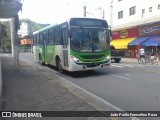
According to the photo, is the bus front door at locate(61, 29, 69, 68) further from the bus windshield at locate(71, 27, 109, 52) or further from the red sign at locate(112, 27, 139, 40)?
the red sign at locate(112, 27, 139, 40)

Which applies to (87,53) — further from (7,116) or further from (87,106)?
(7,116)

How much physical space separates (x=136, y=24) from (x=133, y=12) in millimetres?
4512

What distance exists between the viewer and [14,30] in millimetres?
18781

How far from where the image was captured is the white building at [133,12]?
35.0 m

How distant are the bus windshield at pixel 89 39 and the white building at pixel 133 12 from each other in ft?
56.3

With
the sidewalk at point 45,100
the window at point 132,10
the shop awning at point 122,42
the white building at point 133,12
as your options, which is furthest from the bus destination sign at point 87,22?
the window at point 132,10

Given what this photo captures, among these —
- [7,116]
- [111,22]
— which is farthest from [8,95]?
[111,22]

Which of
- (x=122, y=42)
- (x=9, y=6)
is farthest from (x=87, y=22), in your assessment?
(x=122, y=42)

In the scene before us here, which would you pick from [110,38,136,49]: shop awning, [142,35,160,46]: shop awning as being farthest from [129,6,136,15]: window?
[142,35,160,46]: shop awning

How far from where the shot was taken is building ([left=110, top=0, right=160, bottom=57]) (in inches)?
1300

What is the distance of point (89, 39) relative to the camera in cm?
1608

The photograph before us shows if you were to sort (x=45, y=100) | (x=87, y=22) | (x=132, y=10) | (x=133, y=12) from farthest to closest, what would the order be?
(x=132, y=10), (x=133, y=12), (x=87, y=22), (x=45, y=100)

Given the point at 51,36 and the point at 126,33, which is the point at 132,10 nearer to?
the point at 126,33

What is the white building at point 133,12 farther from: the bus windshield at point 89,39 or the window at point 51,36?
the bus windshield at point 89,39
